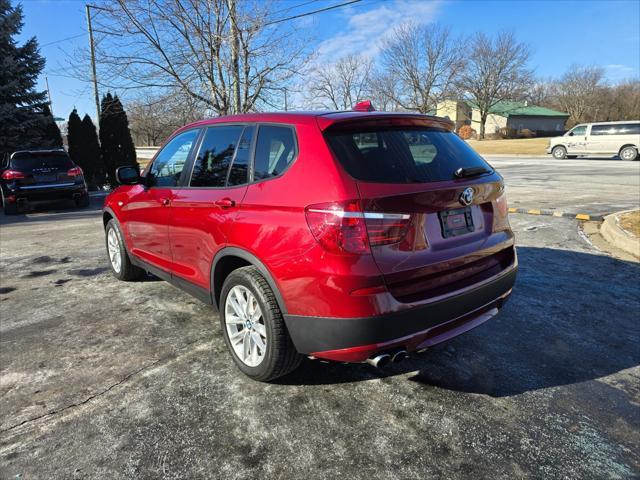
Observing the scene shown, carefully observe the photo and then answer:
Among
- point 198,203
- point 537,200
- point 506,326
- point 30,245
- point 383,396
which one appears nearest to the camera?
point 383,396

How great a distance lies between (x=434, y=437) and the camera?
2.38 metres

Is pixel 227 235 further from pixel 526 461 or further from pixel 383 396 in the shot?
pixel 526 461

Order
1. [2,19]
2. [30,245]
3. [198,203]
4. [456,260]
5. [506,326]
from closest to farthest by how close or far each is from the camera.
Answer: [456,260], [198,203], [506,326], [30,245], [2,19]

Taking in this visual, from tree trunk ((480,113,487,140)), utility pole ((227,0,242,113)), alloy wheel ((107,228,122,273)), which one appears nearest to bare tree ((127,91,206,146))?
utility pole ((227,0,242,113))

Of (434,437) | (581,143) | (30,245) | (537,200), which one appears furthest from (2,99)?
(581,143)

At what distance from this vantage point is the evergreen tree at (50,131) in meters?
Answer: 16.7

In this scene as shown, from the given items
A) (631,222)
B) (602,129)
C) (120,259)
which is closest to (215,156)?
(120,259)

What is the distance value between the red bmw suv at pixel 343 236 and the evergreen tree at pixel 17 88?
16.0 metres

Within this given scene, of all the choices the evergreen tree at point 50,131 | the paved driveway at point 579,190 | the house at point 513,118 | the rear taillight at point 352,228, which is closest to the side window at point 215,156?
the rear taillight at point 352,228

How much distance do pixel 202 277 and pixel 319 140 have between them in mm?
1520

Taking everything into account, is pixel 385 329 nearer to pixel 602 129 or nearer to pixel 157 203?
pixel 157 203

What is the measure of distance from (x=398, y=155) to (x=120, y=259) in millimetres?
3738

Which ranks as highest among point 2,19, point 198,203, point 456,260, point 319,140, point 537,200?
point 2,19

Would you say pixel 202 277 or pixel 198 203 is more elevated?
pixel 198 203
